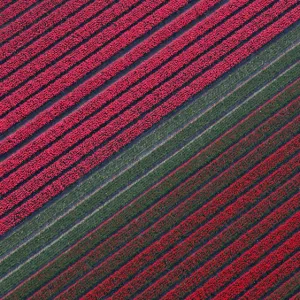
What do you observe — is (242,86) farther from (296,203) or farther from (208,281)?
(208,281)

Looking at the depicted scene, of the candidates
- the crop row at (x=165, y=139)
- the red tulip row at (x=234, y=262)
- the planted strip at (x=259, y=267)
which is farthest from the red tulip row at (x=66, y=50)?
the planted strip at (x=259, y=267)

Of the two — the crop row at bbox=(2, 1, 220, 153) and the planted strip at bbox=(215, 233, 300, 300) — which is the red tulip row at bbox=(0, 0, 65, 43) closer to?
the crop row at bbox=(2, 1, 220, 153)

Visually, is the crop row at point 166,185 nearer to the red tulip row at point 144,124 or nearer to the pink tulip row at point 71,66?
the red tulip row at point 144,124

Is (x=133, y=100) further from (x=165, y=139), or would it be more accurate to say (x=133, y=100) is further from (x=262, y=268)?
(x=262, y=268)

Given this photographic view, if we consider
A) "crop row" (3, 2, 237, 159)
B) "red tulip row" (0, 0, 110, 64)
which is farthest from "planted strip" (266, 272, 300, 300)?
"red tulip row" (0, 0, 110, 64)

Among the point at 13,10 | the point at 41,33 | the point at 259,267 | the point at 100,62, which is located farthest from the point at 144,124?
the point at 13,10

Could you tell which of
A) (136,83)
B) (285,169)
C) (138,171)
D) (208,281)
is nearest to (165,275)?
(208,281)
